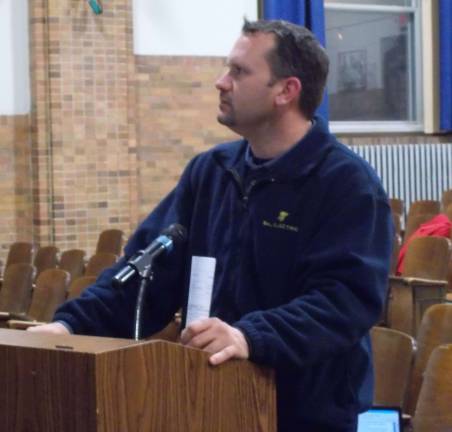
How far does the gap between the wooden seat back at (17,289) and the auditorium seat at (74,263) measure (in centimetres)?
45

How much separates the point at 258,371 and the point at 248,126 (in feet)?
1.78

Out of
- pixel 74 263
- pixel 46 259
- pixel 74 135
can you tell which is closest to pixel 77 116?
pixel 74 135

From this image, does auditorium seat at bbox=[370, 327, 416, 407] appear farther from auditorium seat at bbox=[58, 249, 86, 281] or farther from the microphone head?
auditorium seat at bbox=[58, 249, 86, 281]

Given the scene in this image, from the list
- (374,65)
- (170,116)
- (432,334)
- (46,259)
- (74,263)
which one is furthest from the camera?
(374,65)

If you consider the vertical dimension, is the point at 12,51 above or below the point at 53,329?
above

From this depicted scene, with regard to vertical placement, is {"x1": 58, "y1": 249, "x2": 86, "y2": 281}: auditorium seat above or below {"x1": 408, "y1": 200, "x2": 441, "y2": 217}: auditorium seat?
below

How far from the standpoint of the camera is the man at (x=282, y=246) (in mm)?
2098

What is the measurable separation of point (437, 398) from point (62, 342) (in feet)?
4.79

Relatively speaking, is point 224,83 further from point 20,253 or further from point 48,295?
point 20,253

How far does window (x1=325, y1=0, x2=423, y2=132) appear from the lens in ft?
34.9

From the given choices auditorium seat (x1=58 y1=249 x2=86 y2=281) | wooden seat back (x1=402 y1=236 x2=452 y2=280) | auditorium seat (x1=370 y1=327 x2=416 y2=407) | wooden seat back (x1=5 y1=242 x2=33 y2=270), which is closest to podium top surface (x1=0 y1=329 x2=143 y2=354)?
auditorium seat (x1=370 y1=327 x2=416 y2=407)

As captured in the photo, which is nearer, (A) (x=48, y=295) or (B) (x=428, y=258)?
(B) (x=428, y=258)

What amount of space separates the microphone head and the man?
6 centimetres

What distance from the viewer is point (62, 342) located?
1.89 metres
